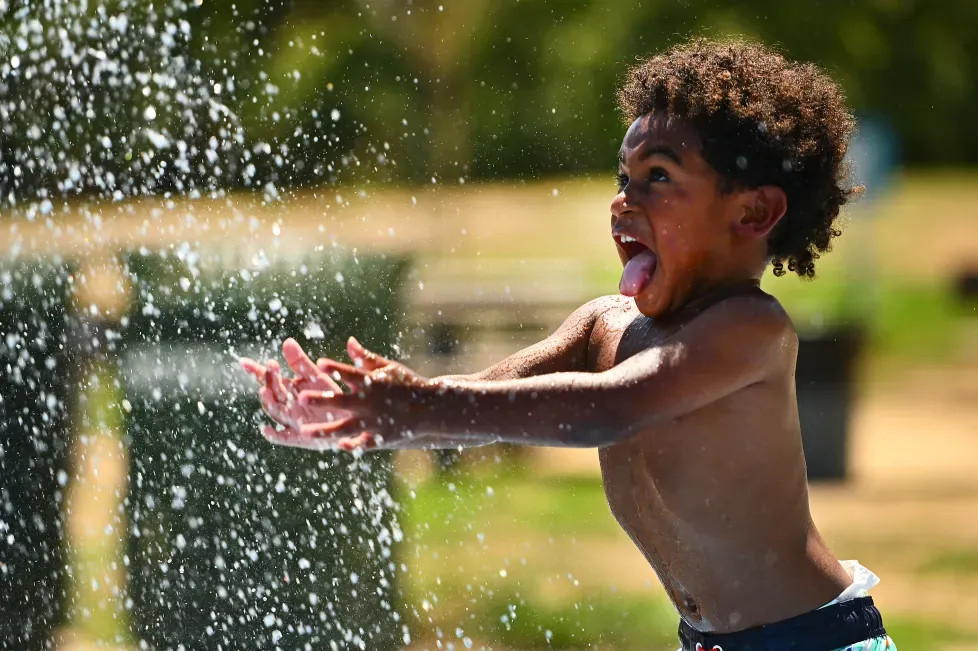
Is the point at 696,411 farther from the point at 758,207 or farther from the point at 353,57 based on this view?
the point at 353,57

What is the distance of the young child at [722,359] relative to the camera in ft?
7.26

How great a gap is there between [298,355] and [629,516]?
66cm

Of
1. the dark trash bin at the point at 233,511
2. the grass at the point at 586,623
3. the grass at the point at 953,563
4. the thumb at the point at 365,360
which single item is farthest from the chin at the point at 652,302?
the grass at the point at 953,563

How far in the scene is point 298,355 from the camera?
225 centimetres

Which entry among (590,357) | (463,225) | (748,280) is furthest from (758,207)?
(463,225)

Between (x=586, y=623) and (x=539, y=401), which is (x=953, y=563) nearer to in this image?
(x=586, y=623)

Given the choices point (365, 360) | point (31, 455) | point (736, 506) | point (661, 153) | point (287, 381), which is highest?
point (31, 455)

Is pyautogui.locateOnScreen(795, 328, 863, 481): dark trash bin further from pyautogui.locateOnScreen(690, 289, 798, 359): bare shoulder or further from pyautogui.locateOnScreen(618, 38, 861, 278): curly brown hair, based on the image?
pyautogui.locateOnScreen(690, 289, 798, 359): bare shoulder

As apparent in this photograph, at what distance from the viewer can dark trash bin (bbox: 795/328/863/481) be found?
758cm

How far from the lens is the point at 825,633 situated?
7.37ft

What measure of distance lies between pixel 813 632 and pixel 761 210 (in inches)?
28.7

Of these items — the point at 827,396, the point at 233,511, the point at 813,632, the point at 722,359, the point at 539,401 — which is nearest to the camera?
the point at 539,401

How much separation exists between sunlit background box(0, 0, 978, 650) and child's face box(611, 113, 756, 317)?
200 cm

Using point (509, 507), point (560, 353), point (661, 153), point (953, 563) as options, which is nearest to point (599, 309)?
point (560, 353)
